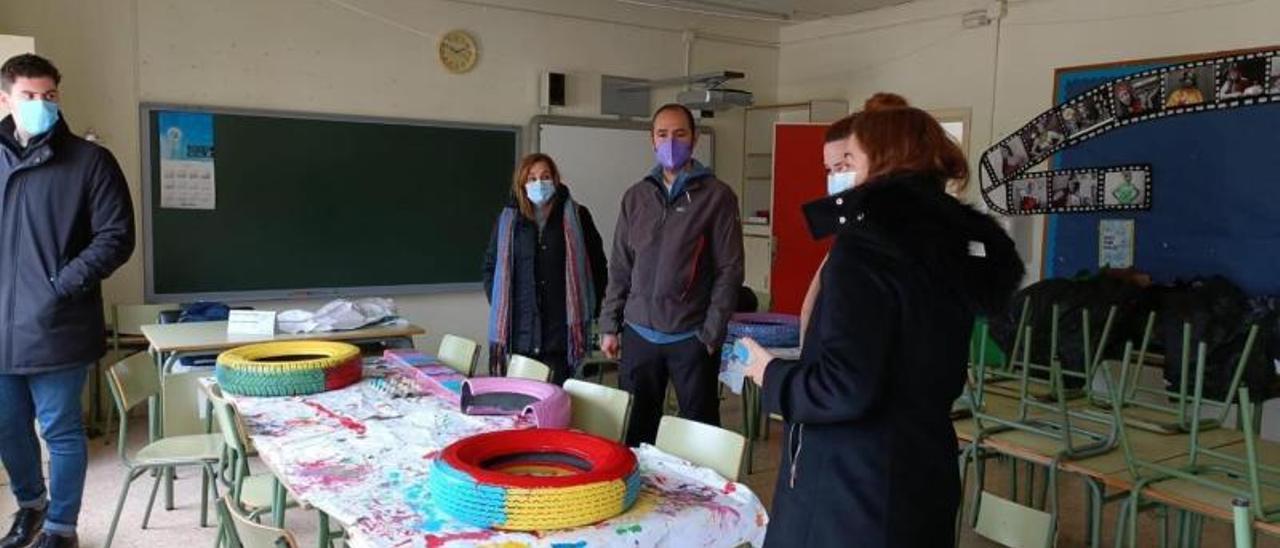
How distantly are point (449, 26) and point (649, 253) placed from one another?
336 centimetres

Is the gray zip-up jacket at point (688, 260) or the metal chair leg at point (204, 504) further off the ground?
the gray zip-up jacket at point (688, 260)

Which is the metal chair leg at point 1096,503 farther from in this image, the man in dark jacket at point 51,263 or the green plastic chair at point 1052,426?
the man in dark jacket at point 51,263

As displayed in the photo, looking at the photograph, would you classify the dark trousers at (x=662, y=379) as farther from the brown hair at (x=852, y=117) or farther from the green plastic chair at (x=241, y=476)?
the brown hair at (x=852, y=117)

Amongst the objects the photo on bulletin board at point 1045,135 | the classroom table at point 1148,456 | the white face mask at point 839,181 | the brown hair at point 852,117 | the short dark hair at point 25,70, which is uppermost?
the photo on bulletin board at point 1045,135

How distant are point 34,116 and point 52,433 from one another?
1.00 meters

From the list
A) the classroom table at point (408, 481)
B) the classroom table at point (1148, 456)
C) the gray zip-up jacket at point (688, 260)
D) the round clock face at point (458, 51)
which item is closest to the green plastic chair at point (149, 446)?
the classroom table at point (408, 481)

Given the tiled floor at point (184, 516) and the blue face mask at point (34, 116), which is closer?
the blue face mask at point (34, 116)

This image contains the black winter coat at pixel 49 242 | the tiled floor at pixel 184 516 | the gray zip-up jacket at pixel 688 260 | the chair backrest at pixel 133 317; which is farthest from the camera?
the chair backrest at pixel 133 317

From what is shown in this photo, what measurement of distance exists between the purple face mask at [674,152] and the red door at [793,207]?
343 cm

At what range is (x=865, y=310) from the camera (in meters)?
1.49

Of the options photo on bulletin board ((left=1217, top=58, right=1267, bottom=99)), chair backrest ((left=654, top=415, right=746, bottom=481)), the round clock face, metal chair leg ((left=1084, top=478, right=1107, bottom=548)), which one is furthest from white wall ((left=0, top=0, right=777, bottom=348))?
metal chair leg ((left=1084, top=478, right=1107, bottom=548))

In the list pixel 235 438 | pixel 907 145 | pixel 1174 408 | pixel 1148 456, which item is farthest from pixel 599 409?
pixel 1174 408

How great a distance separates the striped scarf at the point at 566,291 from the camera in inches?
149

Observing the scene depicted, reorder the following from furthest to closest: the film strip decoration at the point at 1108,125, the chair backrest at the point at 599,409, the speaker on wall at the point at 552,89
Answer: the speaker on wall at the point at 552,89, the film strip decoration at the point at 1108,125, the chair backrest at the point at 599,409
